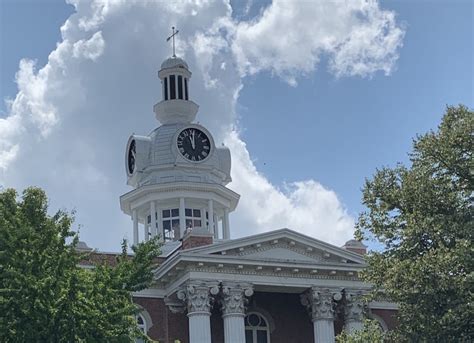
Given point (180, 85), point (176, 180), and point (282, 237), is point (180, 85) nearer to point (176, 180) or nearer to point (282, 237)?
point (176, 180)

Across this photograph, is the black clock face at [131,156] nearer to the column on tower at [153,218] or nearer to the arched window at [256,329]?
the column on tower at [153,218]

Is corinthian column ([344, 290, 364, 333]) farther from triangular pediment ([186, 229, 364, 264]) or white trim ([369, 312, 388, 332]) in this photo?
white trim ([369, 312, 388, 332])

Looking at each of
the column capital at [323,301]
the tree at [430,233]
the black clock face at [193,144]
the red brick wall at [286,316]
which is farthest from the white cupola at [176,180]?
the tree at [430,233]

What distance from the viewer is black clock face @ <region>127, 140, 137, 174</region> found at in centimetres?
5198

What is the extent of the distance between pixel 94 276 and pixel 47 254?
1.64 m

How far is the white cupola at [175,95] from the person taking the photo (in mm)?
53219

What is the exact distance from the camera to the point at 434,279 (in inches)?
1114

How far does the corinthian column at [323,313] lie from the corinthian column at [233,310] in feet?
10.5

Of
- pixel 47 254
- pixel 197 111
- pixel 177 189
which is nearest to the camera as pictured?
pixel 47 254

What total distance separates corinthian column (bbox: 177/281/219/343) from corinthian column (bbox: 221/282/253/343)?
719mm

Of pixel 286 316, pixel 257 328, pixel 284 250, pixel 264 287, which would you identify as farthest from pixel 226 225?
pixel 264 287

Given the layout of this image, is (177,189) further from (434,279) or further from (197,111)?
(434,279)

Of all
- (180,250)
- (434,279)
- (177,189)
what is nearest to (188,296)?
(180,250)

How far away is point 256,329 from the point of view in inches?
A: 1698
